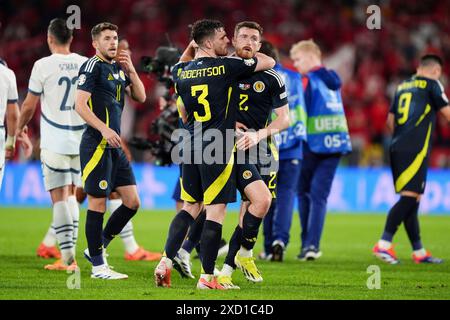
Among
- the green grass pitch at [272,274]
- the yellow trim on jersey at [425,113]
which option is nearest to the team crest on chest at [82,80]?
the green grass pitch at [272,274]

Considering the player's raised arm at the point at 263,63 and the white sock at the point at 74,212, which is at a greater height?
the player's raised arm at the point at 263,63

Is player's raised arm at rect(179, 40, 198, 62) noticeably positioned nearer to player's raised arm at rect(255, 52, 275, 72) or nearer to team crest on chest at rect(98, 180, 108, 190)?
player's raised arm at rect(255, 52, 275, 72)

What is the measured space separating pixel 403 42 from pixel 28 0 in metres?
9.83

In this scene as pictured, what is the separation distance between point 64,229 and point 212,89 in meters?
2.43

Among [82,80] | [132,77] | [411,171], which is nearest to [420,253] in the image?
[411,171]

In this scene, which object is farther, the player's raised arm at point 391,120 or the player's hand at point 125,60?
the player's raised arm at point 391,120

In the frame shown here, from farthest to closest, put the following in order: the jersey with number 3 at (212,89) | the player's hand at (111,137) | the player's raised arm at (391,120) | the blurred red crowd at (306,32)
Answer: the blurred red crowd at (306,32), the player's raised arm at (391,120), the player's hand at (111,137), the jersey with number 3 at (212,89)

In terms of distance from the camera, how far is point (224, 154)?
6.75 meters

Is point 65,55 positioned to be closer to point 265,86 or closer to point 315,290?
point 265,86

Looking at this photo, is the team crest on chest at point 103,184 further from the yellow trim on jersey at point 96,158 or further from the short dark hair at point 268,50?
the short dark hair at point 268,50

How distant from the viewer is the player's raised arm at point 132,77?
300 inches

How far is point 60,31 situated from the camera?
8.27 m

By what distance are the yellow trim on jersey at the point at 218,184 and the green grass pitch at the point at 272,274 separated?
732 millimetres

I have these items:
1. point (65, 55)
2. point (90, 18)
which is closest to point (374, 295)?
point (65, 55)
